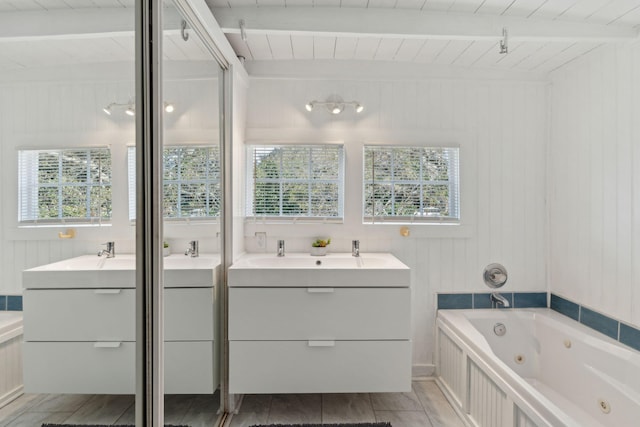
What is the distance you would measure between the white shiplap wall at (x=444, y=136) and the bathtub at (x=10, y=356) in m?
1.96

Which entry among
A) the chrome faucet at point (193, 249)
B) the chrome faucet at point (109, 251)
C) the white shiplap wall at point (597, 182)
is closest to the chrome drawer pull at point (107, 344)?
the chrome faucet at point (109, 251)

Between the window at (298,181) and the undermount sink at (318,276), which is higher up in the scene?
the window at (298,181)

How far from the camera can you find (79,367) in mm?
964

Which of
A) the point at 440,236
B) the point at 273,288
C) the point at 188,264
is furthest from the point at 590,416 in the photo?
the point at 188,264

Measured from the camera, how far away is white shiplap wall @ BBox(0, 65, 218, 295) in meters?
0.64

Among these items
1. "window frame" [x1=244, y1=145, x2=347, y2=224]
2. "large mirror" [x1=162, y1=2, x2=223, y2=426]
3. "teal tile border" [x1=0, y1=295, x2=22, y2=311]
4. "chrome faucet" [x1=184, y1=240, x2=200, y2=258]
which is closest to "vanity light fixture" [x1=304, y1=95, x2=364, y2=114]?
"window frame" [x1=244, y1=145, x2=347, y2=224]

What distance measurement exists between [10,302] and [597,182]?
2.87 metres

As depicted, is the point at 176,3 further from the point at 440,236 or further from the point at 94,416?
the point at 440,236

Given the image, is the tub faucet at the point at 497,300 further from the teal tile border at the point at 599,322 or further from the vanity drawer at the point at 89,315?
the vanity drawer at the point at 89,315

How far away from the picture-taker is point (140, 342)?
1178 mm

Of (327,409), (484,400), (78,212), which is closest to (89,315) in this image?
(78,212)

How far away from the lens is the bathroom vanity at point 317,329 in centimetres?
204

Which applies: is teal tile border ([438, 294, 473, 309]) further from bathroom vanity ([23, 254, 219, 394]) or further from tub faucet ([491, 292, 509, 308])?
bathroom vanity ([23, 254, 219, 394])

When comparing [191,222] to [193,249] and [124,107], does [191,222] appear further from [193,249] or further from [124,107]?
[124,107]
